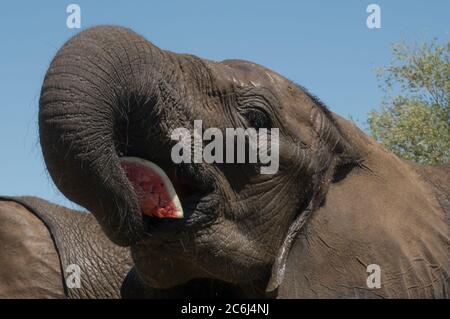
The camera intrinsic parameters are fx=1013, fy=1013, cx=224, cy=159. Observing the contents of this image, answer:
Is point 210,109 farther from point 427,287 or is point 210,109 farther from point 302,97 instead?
point 427,287

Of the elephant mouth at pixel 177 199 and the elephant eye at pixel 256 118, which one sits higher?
the elephant eye at pixel 256 118

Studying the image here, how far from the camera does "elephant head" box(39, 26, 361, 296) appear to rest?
2732mm

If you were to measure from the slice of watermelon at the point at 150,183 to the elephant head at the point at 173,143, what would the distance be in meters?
0.04

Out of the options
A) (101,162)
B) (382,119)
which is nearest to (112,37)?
(101,162)

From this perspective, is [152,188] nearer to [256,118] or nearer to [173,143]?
[173,143]

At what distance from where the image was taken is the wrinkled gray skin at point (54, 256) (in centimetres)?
410

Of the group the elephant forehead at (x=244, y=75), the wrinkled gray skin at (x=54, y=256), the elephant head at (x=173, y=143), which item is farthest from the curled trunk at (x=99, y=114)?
the wrinkled gray skin at (x=54, y=256)

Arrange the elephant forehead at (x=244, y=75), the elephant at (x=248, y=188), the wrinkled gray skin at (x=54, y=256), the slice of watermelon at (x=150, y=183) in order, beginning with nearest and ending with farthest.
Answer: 1. the elephant at (x=248, y=188)
2. the slice of watermelon at (x=150, y=183)
3. the elephant forehead at (x=244, y=75)
4. the wrinkled gray skin at (x=54, y=256)

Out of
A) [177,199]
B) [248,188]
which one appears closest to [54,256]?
[248,188]

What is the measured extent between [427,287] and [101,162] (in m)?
1.32

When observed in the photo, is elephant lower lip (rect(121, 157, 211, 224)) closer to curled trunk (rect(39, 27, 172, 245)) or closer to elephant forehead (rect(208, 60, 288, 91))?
curled trunk (rect(39, 27, 172, 245))

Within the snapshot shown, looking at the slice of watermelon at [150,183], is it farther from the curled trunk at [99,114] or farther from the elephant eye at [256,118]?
the elephant eye at [256,118]

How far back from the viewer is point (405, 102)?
18.9 m

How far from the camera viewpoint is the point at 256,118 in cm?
339
